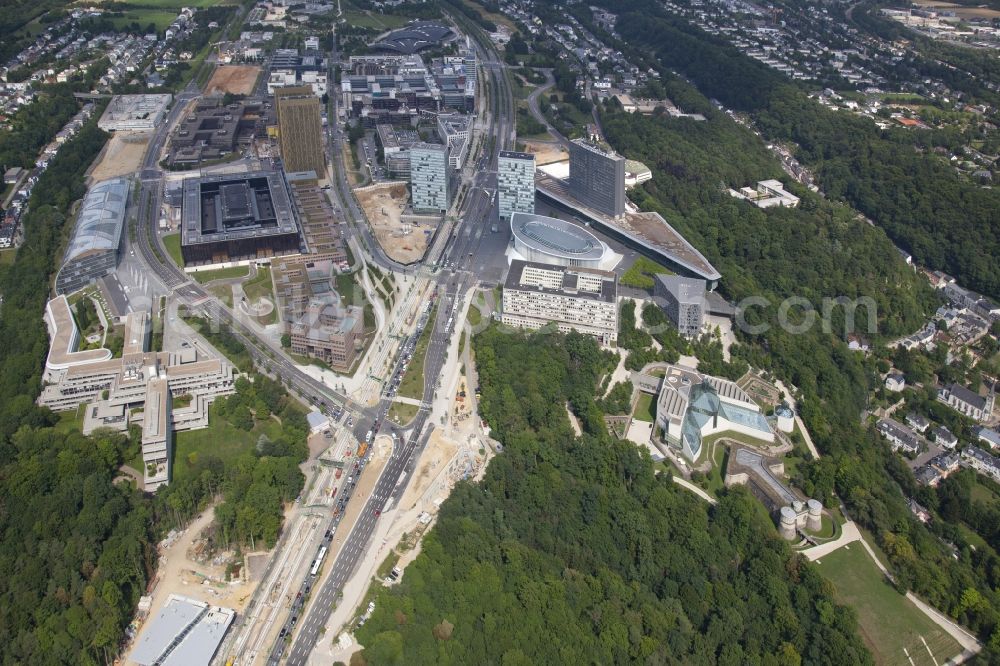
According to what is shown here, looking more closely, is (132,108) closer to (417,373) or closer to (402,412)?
(417,373)

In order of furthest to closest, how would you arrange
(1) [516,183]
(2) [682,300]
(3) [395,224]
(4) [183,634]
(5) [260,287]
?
(3) [395,224] < (1) [516,183] < (5) [260,287] < (2) [682,300] < (4) [183,634]

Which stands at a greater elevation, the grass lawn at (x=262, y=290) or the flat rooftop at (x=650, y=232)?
the flat rooftop at (x=650, y=232)

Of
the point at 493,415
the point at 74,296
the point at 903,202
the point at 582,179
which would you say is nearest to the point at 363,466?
the point at 493,415

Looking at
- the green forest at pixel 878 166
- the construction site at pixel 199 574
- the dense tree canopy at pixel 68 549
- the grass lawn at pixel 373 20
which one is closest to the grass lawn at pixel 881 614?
the construction site at pixel 199 574

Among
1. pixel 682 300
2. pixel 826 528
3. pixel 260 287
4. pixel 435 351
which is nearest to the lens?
pixel 826 528

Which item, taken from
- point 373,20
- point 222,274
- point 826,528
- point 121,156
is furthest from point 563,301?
point 373,20

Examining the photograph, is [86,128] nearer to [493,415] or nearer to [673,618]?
[493,415]

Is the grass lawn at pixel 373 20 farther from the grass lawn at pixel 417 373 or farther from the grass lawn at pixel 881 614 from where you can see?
the grass lawn at pixel 881 614
